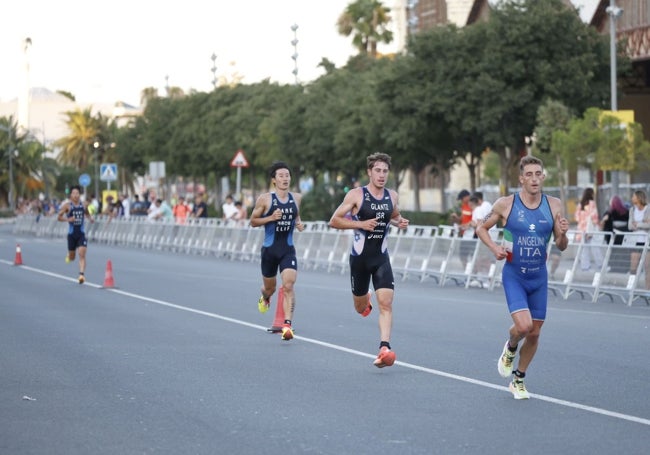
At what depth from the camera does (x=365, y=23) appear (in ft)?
280

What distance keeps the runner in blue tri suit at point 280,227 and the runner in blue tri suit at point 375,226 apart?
262 cm

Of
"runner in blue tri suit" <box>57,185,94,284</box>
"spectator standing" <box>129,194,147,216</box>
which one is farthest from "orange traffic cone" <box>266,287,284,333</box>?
"spectator standing" <box>129,194,147,216</box>

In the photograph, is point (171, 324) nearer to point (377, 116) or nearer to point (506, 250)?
point (506, 250)

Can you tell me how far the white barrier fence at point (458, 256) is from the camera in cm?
2370

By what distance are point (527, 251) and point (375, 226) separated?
7.58 feet

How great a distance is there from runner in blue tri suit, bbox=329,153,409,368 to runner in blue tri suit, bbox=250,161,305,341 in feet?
8.59

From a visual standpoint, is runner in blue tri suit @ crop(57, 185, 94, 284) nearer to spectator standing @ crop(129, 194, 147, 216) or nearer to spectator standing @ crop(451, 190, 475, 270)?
spectator standing @ crop(451, 190, 475, 270)

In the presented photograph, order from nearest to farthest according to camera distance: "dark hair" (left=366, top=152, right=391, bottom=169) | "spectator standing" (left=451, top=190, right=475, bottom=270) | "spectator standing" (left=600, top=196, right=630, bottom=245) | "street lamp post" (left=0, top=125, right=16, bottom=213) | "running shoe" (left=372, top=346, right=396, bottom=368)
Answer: "running shoe" (left=372, top=346, right=396, bottom=368) → "dark hair" (left=366, top=152, right=391, bottom=169) → "spectator standing" (left=600, top=196, right=630, bottom=245) → "spectator standing" (left=451, top=190, right=475, bottom=270) → "street lamp post" (left=0, top=125, right=16, bottom=213)

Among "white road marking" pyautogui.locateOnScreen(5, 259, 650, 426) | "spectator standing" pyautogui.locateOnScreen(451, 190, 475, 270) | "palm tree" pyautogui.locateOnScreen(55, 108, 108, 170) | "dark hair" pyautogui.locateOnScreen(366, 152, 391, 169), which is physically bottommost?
"white road marking" pyautogui.locateOnScreen(5, 259, 650, 426)

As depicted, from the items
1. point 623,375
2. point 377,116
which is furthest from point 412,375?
point 377,116

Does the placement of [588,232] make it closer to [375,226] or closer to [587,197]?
[587,197]

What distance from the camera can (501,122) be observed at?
170 feet

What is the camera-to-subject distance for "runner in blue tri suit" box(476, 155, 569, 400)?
1090 cm

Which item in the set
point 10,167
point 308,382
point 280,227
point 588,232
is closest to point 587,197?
point 588,232
